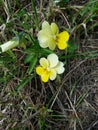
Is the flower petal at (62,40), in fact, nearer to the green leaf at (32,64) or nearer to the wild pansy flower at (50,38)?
the wild pansy flower at (50,38)

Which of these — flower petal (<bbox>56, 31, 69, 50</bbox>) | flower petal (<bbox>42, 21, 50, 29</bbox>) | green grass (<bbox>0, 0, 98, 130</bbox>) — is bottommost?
green grass (<bbox>0, 0, 98, 130</bbox>)

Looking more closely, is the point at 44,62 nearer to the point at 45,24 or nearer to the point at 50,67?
the point at 50,67

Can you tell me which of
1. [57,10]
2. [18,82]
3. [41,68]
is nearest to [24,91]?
[18,82]

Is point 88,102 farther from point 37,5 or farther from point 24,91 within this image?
point 37,5


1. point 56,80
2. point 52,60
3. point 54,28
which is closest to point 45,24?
point 54,28

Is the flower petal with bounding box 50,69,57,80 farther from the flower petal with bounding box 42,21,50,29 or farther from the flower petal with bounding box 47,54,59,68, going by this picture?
the flower petal with bounding box 42,21,50,29

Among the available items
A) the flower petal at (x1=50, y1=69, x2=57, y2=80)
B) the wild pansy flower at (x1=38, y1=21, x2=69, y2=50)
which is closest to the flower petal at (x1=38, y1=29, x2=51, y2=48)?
the wild pansy flower at (x1=38, y1=21, x2=69, y2=50)

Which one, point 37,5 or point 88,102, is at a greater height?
point 37,5
